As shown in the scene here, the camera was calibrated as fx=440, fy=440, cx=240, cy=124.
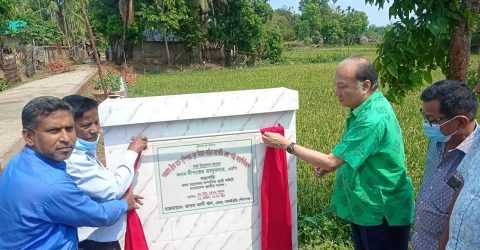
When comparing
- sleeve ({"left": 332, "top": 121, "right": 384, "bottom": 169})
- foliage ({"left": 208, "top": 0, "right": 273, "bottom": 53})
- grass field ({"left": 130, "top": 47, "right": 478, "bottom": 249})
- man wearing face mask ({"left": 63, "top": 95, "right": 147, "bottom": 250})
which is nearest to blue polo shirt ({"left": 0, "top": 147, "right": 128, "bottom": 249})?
man wearing face mask ({"left": 63, "top": 95, "right": 147, "bottom": 250})

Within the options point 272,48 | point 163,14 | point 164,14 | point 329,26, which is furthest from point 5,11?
point 329,26

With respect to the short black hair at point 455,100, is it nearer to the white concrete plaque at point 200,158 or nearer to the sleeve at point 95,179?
the white concrete plaque at point 200,158

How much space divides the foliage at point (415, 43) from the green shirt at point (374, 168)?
26.7 inches

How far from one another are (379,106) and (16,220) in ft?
6.04

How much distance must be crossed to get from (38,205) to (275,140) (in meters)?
1.26

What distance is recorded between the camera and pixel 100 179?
6.86 ft

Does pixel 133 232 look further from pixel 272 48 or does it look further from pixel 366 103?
pixel 272 48

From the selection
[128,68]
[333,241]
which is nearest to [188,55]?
[128,68]

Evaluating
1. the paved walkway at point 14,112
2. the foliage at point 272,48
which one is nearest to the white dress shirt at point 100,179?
A: the paved walkway at point 14,112

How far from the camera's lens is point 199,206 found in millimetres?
2635

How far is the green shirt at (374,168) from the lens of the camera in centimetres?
234

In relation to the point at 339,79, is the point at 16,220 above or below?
below

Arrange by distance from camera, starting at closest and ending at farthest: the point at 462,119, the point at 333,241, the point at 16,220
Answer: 1. the point at 16,220
2. the point at 462,119
3. the point at 333,241

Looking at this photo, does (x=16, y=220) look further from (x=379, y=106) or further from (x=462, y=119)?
(x=462, y=119)
